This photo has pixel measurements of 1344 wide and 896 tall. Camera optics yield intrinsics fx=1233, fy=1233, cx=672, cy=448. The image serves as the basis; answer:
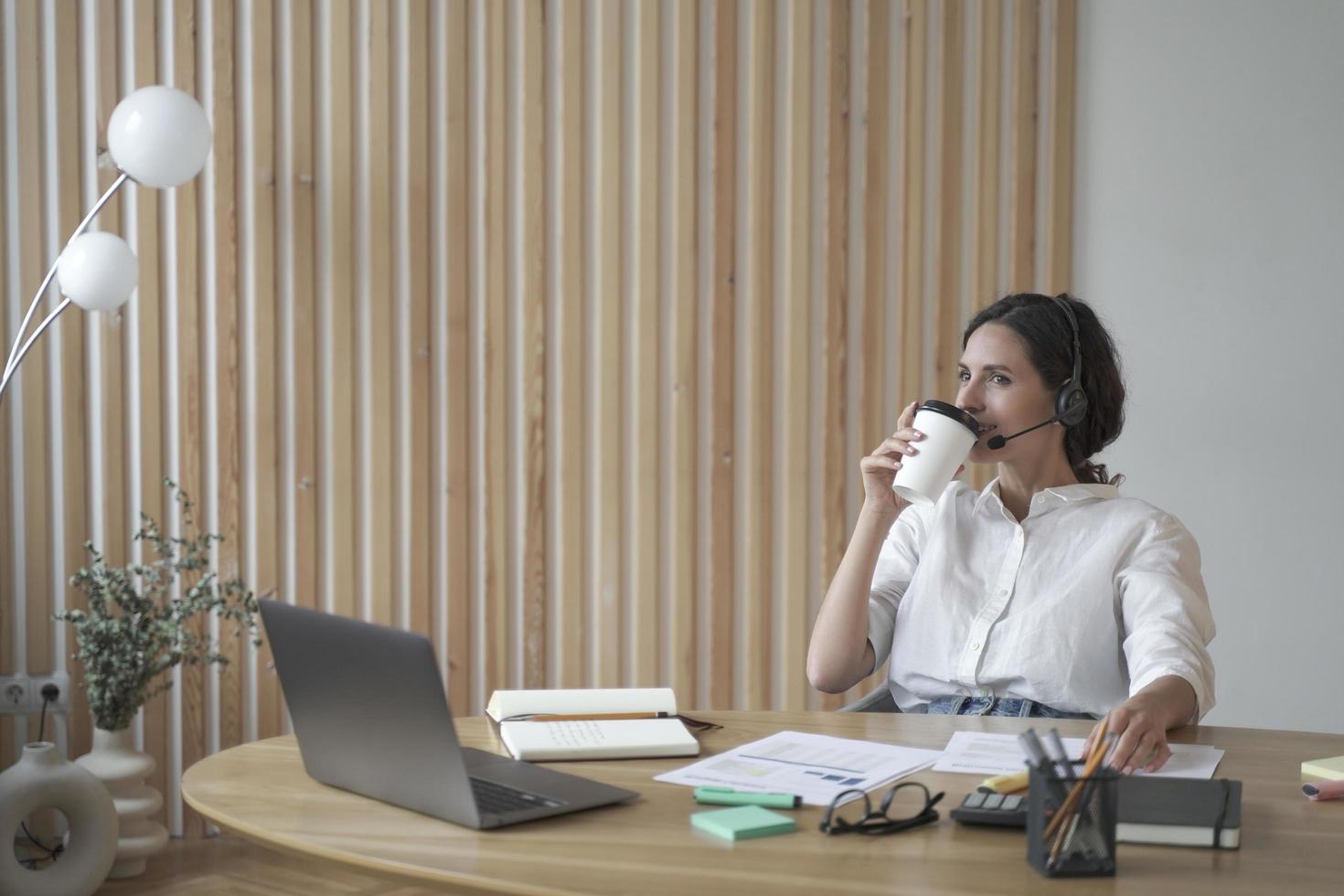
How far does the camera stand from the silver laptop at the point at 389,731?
→ 112cm

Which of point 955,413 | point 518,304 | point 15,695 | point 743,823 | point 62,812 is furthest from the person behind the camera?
point 518,304

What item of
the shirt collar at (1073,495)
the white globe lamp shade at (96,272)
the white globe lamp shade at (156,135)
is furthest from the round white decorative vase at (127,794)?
the shirt collar at (1073,495)

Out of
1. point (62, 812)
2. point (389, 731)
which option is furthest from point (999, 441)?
point (62, 812)

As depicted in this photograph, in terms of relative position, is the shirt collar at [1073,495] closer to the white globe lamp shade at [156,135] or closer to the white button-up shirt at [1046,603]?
the white button-up shirt at [1046,603]

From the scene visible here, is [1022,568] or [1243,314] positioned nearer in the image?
[1022,568]

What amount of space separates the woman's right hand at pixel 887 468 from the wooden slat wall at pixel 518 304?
134cm

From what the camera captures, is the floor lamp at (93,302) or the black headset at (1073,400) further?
the floor lamp at (93,302)

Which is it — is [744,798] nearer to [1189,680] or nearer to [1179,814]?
[1179,814]

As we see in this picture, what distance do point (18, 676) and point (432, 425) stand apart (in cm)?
118

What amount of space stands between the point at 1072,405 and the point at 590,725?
994 mm

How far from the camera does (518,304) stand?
3.24 metres

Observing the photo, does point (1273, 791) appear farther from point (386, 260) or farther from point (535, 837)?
point (386, 260)

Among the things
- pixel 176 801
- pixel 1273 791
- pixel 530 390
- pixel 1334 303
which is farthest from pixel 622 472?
pixel 1273 791

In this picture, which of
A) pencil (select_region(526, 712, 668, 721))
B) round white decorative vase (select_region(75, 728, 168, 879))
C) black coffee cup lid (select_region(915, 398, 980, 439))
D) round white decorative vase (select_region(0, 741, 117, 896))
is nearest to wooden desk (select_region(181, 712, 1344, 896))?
pencil (select_region(526, 712, 668, 721))
